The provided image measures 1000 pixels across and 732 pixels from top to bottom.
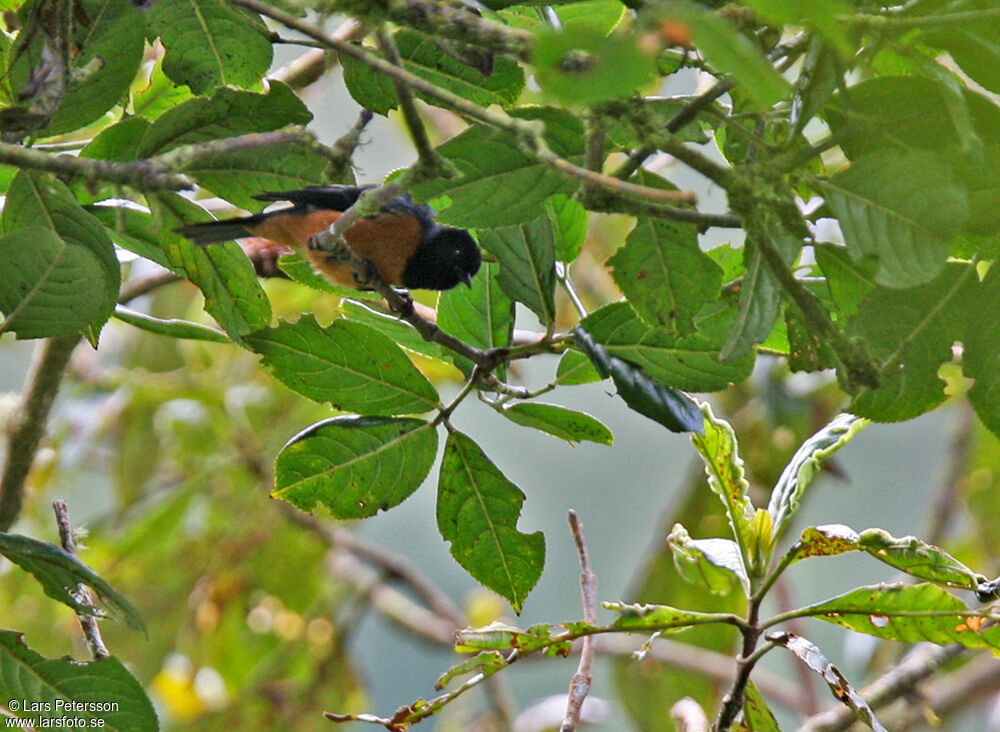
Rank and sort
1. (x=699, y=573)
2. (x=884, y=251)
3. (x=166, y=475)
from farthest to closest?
(x=166, y=475), (x=699, y=573), (x=884, y=251)

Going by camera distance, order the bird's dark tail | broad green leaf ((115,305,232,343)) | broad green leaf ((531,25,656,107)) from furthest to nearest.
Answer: broad green leaf ((115,305,232,343)) → the bird's dark tail → broad green leaf ((531,25,656,107))

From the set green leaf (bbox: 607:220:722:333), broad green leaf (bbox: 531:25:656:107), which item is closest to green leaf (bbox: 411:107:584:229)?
green leaf (bbox: 607:220:722:333)

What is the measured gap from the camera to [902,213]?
1.15m

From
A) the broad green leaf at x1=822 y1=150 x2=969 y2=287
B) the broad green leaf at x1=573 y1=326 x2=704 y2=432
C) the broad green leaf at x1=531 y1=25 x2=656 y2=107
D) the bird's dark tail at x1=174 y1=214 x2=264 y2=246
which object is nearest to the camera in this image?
the broad green leaf at x1=531 y1=25 x2=656 y2=107

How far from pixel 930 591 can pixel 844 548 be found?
123 millimetres

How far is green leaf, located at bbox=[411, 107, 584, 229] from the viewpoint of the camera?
1308 millimetres

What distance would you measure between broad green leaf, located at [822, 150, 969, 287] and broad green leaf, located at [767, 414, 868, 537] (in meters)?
0.48

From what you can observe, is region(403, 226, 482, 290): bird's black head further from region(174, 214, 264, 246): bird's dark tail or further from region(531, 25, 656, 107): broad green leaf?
region(531, 25, 656, 107): broad green leaf

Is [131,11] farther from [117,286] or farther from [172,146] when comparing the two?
[117,286]

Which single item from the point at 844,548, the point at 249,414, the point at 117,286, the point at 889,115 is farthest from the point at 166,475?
the point at 889,115

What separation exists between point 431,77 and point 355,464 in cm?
58

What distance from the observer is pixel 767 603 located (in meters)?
5.26

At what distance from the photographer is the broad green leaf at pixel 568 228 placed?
1666 millimetres

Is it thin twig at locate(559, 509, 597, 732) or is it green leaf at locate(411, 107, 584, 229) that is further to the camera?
thin twig at locate(559, 509, 597, 732)
